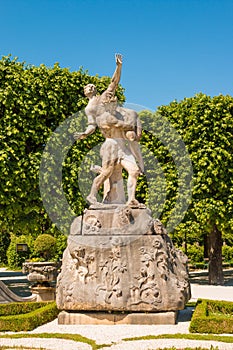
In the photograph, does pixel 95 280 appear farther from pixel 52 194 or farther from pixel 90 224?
pixel 52 194

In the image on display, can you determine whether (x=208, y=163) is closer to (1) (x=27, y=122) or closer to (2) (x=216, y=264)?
(2) (x=216, y=264)

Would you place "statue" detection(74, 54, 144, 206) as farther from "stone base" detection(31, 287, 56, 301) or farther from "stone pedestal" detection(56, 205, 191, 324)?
"stone base" detection(31, 287, 56, 301)

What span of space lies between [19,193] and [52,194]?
134 cm

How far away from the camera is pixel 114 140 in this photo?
42.7ft

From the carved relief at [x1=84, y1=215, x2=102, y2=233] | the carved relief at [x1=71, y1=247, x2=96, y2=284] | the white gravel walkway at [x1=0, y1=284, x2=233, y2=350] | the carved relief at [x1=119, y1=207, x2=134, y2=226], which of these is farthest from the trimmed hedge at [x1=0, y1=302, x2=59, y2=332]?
the carved relief at [x1=119, y1=207, x2=134, y2=226]

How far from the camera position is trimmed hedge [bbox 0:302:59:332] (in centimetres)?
1109

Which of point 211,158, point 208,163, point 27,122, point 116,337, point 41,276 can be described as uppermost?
point 27,122

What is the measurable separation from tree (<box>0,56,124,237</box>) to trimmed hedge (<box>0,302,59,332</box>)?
23.7 ft

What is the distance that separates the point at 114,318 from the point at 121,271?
1.14 m

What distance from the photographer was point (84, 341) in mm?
9625

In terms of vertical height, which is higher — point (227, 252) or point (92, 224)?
point (92, 224)

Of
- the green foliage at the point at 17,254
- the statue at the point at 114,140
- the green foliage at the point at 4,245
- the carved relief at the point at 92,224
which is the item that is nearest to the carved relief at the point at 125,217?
the carved relief at the point at 92,224

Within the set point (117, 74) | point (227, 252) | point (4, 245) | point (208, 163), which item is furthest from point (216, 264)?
point (4, 245)

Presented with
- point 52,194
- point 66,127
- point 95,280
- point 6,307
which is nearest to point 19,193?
point 52,194
